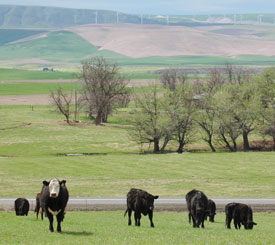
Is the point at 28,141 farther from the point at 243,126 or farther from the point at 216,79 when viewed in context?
the point at 216,79

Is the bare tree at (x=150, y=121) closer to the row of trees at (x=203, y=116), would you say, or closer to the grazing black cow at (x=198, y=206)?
the row of trees at (x=203, y=116)

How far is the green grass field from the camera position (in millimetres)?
16703

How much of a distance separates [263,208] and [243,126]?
1754 inches

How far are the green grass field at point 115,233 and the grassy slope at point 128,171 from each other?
12514 mm

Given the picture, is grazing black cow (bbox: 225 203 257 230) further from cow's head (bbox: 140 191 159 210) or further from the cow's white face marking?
the cow's white face marking

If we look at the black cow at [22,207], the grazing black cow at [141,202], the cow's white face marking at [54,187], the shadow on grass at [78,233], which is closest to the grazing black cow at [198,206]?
the grazing black cow at [141,202]

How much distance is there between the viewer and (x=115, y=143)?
269 ft

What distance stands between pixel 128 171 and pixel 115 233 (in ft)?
98.3

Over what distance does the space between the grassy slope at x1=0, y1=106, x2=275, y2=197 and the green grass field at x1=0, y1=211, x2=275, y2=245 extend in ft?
41.1

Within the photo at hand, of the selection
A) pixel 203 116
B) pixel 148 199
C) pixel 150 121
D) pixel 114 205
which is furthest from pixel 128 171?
pixel 148 199

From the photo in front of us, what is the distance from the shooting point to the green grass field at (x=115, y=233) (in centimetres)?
1670

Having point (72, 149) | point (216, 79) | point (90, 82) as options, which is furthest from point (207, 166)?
point (216, 79)

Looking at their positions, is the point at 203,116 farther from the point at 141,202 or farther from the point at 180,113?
the point at 141,202

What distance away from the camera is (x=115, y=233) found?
1875cm
